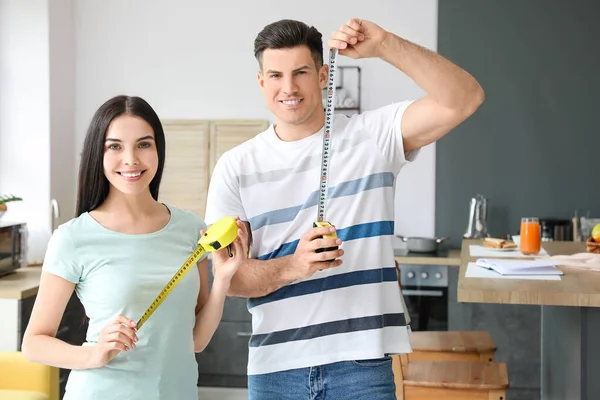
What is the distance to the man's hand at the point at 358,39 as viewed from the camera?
174cm

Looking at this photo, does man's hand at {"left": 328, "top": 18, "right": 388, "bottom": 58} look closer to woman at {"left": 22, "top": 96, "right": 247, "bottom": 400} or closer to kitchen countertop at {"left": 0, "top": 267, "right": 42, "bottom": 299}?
woman at {"left": 22, "top": 96, "right": 247, "bottom": 400}

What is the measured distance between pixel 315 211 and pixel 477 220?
3385mm

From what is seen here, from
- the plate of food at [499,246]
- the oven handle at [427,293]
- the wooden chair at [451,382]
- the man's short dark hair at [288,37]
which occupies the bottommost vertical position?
the wooden chair at [451,382]

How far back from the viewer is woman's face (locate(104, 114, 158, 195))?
1.69 meters

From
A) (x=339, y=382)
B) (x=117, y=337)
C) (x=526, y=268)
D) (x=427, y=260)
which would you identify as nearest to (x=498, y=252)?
(x=526, y=268)

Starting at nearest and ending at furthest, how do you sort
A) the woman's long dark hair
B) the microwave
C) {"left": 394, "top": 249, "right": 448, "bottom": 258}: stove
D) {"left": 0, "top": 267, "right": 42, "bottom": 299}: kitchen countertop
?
1. the woman's long dark hair
2. {"left": 0, "top": 267, "right": 42, "bottom": 299}: kitchen countertop
3. the microwave
4. {"left": 394, "top": 249, "right": 448, "bottom": 258}: stove

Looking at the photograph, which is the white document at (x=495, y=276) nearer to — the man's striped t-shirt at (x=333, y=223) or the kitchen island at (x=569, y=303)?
the kitchen island at (x=569, y=303)

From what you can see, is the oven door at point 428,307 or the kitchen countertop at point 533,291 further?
the oven door at point 428,307

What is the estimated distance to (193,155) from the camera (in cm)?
545

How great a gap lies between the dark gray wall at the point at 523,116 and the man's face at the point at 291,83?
3441mm

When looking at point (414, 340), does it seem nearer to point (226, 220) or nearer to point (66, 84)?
point (226, 220)

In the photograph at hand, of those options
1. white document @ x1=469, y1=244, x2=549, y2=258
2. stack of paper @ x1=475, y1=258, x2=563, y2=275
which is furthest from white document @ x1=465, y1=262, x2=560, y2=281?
white document @ x1=469, y1=244, x2=549, y2=258

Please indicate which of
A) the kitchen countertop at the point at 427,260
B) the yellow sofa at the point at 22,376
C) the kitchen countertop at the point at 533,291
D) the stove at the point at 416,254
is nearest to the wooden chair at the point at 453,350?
the kitchen countertop at the point at 533,291

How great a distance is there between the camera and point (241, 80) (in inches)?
214
